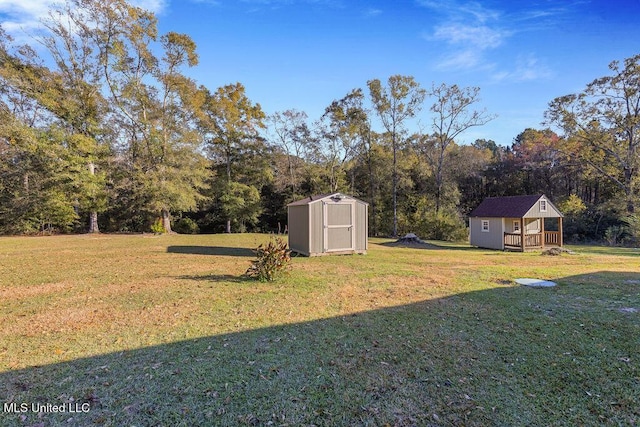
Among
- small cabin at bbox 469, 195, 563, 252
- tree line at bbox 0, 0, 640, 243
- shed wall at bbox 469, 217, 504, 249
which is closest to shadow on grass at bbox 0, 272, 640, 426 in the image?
small cabin at bbox 469, 195, 563, 252

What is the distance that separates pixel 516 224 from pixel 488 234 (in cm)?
143

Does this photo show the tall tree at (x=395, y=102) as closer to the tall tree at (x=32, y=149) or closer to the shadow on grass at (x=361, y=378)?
the tall tree at (x=32, y=149)

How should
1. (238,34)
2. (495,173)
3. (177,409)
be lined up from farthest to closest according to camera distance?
1. (495,173)
2. (238,34)
3. (177,409)

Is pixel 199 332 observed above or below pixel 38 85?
below

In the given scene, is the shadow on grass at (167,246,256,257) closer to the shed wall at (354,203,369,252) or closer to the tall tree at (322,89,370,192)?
the shed wall at (354,203,369,252)

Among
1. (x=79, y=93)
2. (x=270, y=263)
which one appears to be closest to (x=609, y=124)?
(x=270, y=263)

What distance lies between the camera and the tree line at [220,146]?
17281 millimetres

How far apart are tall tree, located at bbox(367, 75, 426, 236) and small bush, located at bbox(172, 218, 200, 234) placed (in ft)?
51.5

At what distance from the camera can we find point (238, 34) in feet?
32.3

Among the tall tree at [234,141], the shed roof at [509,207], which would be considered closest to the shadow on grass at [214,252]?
the tall tree at [234,141]

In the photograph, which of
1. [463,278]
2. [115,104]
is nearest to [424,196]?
[463,278]

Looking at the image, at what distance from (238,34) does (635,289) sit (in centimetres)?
1202

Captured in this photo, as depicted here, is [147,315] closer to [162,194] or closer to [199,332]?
[199,332]

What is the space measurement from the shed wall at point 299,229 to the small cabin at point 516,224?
10711 mm
